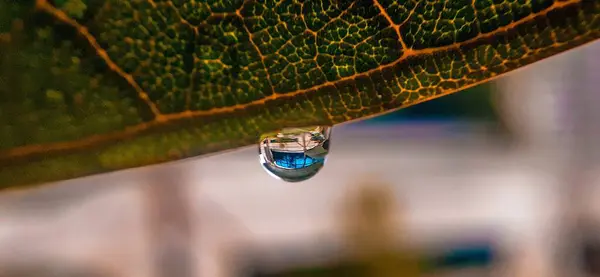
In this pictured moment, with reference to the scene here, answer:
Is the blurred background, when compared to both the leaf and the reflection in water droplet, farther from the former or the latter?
the leaf

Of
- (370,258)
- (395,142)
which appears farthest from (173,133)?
(395,142)

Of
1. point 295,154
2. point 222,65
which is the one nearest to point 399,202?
point 295,154

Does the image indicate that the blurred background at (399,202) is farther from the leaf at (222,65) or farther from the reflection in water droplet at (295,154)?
the leaf at (222,65)

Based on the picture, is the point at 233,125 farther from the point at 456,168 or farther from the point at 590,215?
the point at 590,215

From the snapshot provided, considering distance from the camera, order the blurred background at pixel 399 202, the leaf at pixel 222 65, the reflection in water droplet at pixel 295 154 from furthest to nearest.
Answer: the blurred background at pixel 399 202
the reflection in water droplet at pixel 295 154
the leaf at pixel 222 65

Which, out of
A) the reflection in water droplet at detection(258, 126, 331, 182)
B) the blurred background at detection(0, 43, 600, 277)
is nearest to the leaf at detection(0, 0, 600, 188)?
the reflection in water droplet at detection(258, 126, 331, 182)

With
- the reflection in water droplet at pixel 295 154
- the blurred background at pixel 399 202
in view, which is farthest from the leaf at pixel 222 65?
the blurred background at pixel 399 202

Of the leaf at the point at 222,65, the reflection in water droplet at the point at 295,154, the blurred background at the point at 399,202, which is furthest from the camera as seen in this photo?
the blurred background at the point at 399,202
